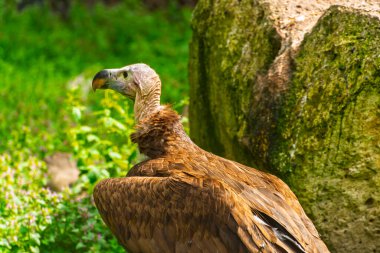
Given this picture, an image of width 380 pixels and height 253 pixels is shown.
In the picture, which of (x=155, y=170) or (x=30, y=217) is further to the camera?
(x=30, y=217)

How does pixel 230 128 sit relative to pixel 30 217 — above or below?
above

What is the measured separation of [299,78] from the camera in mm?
6129

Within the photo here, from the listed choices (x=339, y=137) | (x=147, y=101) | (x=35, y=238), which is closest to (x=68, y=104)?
(x=147, y=101)

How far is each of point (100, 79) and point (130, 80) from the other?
221mm

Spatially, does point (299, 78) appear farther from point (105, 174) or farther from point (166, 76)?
point (166, 76)

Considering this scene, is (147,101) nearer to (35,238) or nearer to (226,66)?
(226,66)

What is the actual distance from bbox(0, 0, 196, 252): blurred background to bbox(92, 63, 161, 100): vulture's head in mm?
488

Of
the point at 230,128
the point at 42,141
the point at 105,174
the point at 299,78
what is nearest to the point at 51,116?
the point at 42,141

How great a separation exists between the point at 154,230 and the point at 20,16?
396 inches

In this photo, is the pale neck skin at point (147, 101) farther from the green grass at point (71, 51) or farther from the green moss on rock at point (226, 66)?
the green grass at point (71, 51)

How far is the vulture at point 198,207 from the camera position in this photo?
518 cm

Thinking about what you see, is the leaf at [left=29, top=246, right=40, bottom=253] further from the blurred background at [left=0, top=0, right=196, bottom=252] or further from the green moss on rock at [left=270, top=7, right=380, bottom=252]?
the green moss on rock at [left=270, top=7, right=380, bottom=252]

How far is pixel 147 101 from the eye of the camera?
6.68 meters

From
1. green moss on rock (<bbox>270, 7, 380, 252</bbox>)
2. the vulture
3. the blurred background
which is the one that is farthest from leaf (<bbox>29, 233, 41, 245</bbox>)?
green moss on rock (<bbox>270, 7, 380, 252</bbox>)
